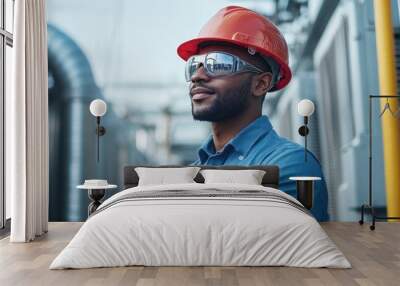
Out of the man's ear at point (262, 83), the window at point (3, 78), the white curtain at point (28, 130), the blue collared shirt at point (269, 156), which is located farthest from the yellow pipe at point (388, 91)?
the window at point (3, 78)

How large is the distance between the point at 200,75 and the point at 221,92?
350 mm

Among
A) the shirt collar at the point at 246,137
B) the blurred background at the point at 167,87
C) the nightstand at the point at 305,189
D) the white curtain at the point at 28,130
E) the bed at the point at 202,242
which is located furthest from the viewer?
the blurred background at the point at 167,87

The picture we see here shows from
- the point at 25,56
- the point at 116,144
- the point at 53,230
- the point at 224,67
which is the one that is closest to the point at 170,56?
the point at 224,67

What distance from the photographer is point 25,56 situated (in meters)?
5.51

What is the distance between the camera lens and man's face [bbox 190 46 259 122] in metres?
6.66

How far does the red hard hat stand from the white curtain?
1.88 metres

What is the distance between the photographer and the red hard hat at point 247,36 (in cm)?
664

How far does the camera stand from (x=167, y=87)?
6.98 m

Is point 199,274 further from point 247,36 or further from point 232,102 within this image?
point 247,36

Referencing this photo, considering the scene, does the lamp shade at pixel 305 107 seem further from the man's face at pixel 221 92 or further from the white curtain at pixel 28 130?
the white curtain at pixel 28 130

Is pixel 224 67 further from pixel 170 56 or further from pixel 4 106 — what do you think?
pixel 4 106

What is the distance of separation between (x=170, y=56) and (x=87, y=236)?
11.2 ft

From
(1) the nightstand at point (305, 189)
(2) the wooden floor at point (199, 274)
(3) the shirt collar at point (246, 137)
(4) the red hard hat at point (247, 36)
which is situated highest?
(4) the red hard hat at point (247, 36)

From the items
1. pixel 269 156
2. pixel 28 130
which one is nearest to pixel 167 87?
pixel 269 156
